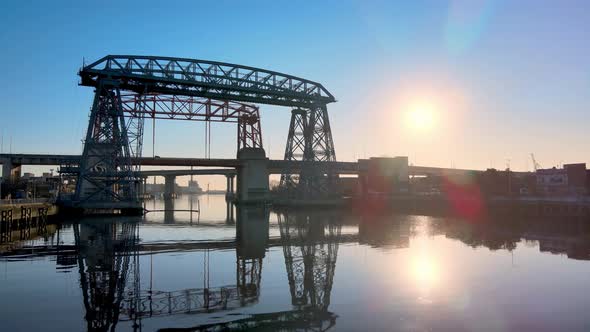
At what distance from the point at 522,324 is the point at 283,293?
5.94 m

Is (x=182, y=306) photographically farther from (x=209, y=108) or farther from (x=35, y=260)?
(x=209, y=108)

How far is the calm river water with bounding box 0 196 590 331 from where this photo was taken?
9.73 metres

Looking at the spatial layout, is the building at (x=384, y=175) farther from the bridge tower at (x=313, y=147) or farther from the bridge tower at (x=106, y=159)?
the bridge tower at (x=106, y=159)

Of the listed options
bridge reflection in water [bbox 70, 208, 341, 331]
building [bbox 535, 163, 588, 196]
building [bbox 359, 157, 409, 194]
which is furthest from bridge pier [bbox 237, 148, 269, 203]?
building [bbox 535, 163, 588, 196]

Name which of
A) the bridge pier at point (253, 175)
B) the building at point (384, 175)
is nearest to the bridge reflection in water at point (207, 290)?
the bridge pier at point (253, 175)

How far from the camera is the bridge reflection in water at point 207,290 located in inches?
386

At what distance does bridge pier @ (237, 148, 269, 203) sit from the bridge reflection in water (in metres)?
38.0

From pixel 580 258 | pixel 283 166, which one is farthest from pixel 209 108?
pixel 580 258

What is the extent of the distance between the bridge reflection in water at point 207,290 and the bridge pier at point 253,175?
3799cm

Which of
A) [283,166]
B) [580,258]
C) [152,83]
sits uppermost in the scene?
[152,83]

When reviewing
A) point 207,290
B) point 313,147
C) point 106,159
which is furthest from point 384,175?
point 207,290

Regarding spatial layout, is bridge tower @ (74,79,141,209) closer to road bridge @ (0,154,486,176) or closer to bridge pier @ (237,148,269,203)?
road bridge @ (0,154,486,176)

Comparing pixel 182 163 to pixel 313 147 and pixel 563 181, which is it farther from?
pixel 563 181

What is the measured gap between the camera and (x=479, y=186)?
70312 mm
